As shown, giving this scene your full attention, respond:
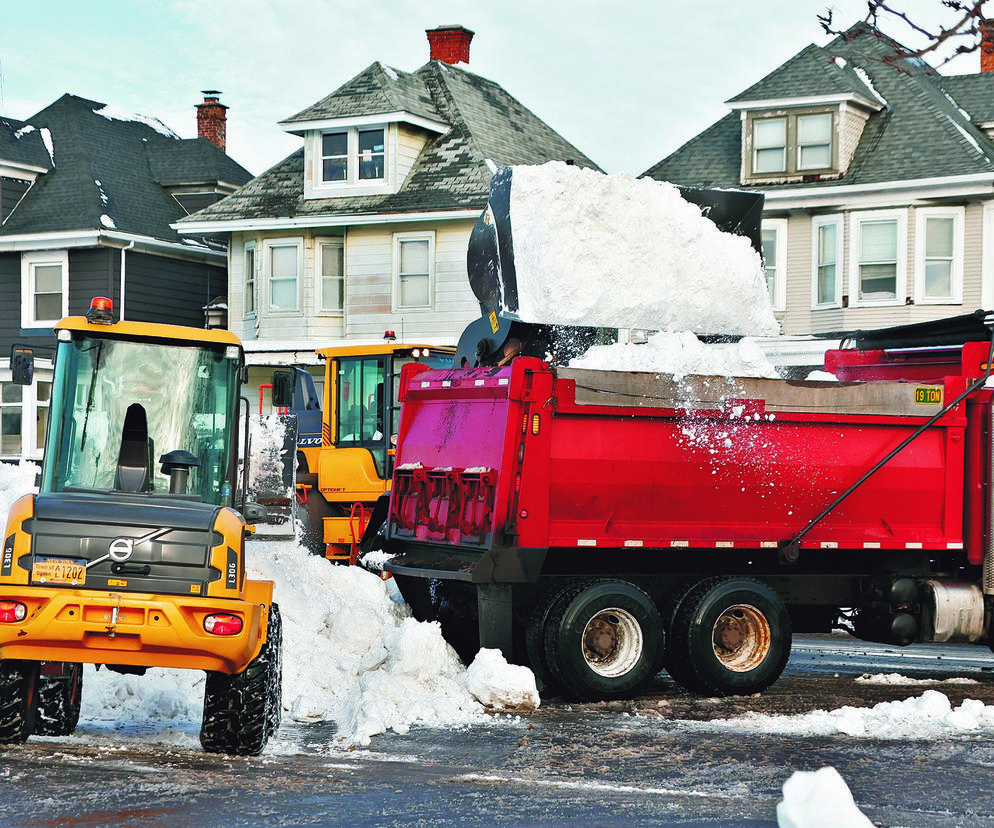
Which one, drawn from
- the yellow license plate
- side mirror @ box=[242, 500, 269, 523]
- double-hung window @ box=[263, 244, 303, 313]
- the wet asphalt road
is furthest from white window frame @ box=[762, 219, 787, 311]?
the yellow license plate

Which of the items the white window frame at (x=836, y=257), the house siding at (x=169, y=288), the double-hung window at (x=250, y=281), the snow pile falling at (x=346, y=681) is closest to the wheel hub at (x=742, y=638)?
the snow pile falling at (x=346, y=681)

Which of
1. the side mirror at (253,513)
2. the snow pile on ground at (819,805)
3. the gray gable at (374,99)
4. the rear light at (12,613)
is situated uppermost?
the gray gable at (374,99)

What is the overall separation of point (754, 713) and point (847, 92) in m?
21.0

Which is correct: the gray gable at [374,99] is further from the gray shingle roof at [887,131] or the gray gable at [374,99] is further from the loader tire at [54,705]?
the loader tire at [54,705]

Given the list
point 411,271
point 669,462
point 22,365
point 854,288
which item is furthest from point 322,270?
point 22,365

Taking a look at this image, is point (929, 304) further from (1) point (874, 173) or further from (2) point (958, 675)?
(2) point (958, 675)

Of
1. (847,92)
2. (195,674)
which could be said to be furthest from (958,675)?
(847,92)

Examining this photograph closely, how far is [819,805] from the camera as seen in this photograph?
643 cm

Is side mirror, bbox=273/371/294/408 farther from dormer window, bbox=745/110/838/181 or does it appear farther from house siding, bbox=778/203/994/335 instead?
dormer window, bbox=745/110/838/181

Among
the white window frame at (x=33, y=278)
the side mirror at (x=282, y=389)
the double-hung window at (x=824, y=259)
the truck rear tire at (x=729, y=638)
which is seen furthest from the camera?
the white window frame at (x=33, y=278)

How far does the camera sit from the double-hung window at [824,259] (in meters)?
29.4

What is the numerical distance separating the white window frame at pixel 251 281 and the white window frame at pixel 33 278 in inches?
158

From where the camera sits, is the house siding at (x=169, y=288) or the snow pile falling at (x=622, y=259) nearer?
the snow pile falling at (x=622, y=259)

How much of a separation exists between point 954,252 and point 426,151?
10.9 meters
